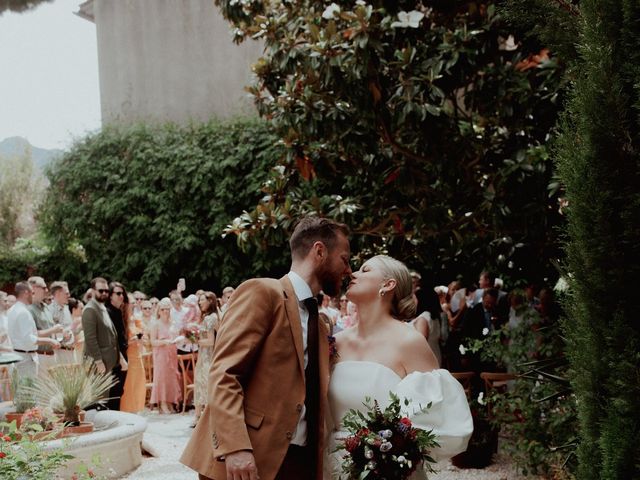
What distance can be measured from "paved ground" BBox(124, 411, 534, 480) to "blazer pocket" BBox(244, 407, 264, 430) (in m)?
3.97

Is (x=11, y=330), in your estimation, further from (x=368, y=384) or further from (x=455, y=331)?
(x=368, y=384)

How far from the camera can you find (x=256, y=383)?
316cm

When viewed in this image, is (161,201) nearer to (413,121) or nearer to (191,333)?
(191,333)

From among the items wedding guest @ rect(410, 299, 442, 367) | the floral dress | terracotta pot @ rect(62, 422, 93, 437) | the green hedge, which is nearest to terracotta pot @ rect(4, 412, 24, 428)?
terracotta pot @ rect(62, 422, 93, 437)

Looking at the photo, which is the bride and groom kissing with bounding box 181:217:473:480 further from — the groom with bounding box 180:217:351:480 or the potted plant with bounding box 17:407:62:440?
the potted plant with bounding box 17:407:62:440

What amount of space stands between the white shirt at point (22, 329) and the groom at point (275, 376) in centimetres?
742

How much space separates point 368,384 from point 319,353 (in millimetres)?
335

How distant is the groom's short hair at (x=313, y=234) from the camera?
11.1 ft

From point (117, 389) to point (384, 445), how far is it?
24.8 ft

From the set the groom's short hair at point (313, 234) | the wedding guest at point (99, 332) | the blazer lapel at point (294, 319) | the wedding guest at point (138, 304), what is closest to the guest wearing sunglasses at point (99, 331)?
the wedding guest at point (99, 332)

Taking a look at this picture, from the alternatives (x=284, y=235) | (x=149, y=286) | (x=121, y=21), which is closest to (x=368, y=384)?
(x=284, y=235)

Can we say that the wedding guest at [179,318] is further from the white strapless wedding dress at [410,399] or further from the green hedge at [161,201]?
the white strapless wedding dress at [410,399]

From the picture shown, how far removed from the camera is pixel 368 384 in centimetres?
353

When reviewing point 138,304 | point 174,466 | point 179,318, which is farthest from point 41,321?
point 138,304
